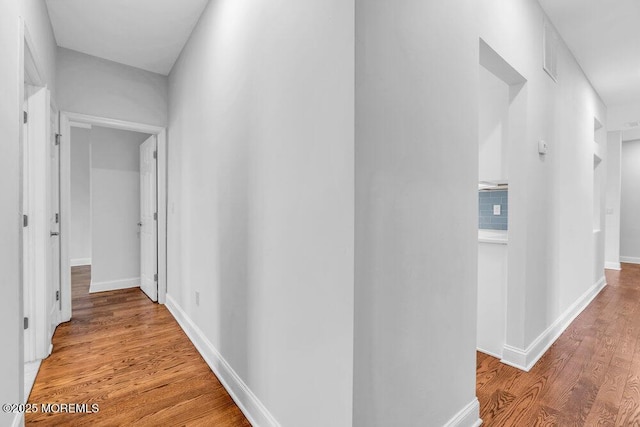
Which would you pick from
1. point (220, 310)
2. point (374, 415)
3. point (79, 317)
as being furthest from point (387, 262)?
point (79, 317)

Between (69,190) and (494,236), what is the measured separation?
4.08m

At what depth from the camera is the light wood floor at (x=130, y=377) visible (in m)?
1.67

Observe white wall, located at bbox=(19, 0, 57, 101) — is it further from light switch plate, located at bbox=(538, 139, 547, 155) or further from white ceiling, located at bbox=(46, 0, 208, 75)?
light switch plate, located at bbox=(538, 139, 547, 155)

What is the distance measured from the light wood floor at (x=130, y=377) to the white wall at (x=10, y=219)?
47cm

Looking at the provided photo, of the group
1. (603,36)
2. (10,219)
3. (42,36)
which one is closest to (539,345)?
(603,36)

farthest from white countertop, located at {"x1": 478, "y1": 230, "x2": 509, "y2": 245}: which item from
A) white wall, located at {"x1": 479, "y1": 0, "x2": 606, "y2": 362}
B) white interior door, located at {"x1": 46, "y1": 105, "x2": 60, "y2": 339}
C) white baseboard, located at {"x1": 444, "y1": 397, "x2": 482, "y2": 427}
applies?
white interior door, located at {"x1": 46, "y1": 105, "x2": 60, "y2": 339}

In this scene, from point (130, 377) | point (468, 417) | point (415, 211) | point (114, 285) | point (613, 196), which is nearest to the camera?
point (415, 211)

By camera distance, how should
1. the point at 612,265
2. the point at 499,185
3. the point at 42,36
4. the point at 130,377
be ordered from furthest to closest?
the point at 612,265
the point at 499,185
the point at 42,36
the point at 130,377

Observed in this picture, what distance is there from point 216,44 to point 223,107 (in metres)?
0.55

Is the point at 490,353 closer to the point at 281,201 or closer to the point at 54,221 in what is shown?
the point at 281,201

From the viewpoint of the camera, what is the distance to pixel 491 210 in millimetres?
2941

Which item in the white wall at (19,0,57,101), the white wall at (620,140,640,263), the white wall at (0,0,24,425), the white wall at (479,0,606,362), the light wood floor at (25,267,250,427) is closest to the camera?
the white wall at (0,0,24,425)

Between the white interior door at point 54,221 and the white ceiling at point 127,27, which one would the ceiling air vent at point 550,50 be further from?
the white interior door at point 54,221

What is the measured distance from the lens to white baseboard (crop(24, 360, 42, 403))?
74.3 inches
